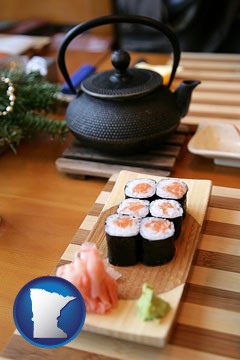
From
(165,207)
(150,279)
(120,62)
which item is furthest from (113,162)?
(150,279)

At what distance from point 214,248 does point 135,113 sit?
398mm

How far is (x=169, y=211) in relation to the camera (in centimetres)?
83

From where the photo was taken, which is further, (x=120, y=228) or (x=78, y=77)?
(x=78, y=77)

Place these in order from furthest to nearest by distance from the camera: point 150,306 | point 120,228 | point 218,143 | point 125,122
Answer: point 218,143 < point 125,122 < point 120,228 < point 150,306

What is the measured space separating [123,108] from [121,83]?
66 mm

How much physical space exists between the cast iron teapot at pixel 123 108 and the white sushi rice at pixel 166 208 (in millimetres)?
297

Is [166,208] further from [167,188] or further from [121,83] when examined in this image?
[121,83]

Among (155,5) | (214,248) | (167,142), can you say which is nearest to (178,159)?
(167,142)

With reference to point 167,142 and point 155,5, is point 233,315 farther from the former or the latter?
point 155,5

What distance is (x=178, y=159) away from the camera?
122 centimetres

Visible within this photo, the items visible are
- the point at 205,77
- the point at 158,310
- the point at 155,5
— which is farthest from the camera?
the point at 155,5

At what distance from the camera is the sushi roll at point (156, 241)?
30.3 inches

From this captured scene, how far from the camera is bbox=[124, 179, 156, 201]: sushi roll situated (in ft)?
2.93

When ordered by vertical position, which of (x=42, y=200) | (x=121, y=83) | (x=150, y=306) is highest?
(x=121, y=83)
